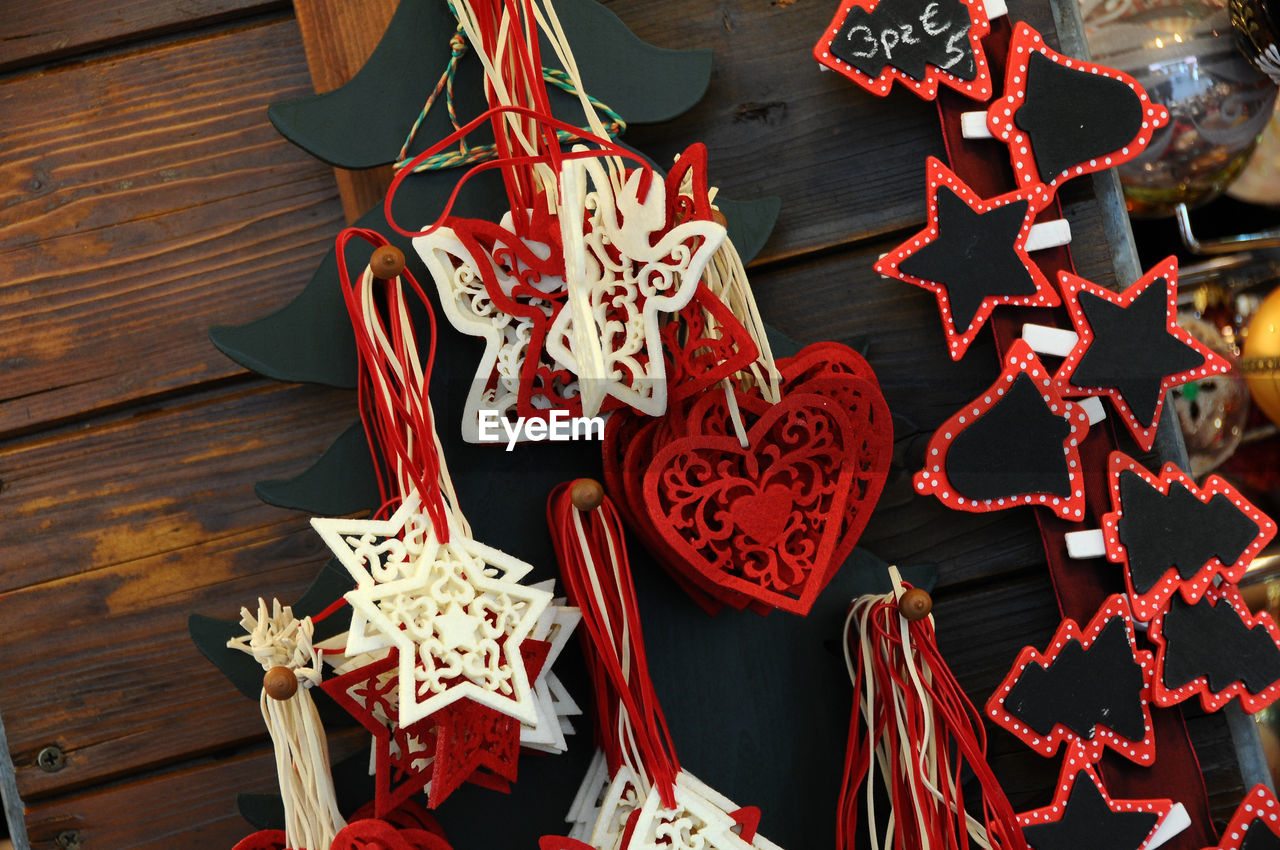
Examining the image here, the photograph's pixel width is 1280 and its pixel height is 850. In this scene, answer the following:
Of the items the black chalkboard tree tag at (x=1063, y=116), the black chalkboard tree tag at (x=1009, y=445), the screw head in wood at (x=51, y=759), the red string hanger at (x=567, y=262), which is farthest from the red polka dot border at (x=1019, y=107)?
the screw head in wood at (x=51, y=759)

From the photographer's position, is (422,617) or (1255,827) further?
(1255,827)

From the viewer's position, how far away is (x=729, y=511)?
51 centimetres

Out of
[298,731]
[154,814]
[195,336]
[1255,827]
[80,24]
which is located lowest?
[1255,827]

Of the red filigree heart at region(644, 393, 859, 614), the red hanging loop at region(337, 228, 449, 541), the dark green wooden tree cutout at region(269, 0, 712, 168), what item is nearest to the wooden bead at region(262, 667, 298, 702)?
the red hanging loop at region(337, 228, 449, 541)

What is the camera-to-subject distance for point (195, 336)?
0.67 meters

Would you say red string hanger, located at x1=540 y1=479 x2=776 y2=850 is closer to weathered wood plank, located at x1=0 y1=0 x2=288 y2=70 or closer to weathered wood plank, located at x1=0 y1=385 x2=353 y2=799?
weathered wood plank, located at x1=0 y1=385 x2=353 y2=799

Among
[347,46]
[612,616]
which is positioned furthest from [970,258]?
[347,46]

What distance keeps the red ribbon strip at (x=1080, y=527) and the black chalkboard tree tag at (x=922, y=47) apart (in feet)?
A: 0.05

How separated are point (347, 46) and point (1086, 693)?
67cm

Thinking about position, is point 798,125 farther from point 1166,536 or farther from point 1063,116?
point 1166,536

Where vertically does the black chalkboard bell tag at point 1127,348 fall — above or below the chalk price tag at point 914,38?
below

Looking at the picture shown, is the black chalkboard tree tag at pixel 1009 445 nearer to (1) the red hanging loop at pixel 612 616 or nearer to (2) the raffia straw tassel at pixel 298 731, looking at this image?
(1) the red hanging loop at pixel 612 616

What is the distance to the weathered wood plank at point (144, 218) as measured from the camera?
668 mm

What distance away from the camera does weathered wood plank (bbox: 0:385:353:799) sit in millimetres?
660
